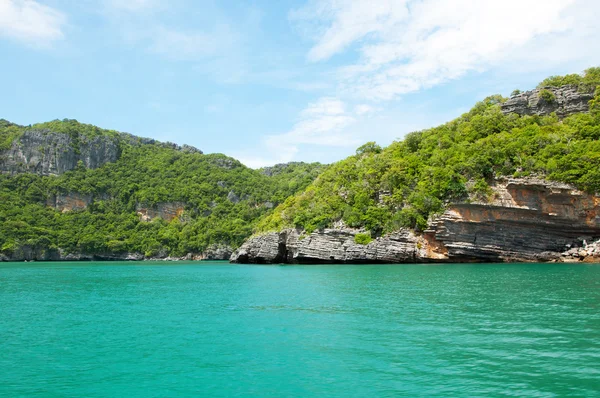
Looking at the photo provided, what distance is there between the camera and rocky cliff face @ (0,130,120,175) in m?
133

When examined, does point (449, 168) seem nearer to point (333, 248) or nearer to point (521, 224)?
point (521, 224)

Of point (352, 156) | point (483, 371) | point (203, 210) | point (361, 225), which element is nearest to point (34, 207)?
point (203, 210)

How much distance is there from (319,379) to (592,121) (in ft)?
213

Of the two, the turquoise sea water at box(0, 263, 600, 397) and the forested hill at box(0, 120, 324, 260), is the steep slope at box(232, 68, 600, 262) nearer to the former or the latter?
the turquoise sea water at box(0, 263, 600, 397)

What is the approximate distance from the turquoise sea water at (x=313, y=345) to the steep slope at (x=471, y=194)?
29.3 metres

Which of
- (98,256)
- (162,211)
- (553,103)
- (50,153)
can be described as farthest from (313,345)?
(50,153)

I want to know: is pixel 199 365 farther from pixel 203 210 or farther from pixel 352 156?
pixel 203 210

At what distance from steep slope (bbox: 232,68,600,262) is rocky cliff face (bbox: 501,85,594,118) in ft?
0.50

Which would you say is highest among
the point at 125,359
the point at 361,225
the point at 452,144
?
the point at 452,144

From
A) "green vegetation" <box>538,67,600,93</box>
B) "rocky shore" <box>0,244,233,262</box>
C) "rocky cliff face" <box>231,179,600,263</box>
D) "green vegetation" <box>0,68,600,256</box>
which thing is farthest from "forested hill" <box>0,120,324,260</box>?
"green vegetation" <box>538,67,600,93</box>

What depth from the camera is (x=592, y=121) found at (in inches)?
2409

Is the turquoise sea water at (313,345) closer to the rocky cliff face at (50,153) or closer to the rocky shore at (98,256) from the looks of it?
the rocky shore at (98,256)

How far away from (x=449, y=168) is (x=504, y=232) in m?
11.6

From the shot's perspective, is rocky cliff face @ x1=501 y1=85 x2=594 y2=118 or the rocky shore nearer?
rocky cliff face @ x1=501 y1=85 x2=594 y2=118
